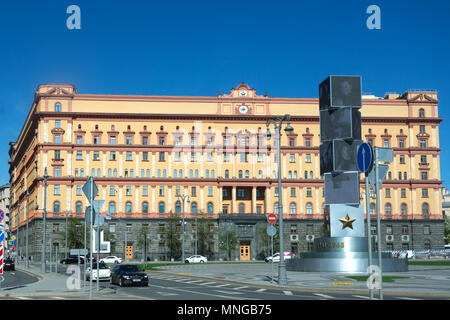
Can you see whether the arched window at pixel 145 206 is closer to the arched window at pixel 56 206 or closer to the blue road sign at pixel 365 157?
the arched window at pixel 56 206

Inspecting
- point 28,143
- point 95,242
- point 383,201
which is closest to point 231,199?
point 383,201

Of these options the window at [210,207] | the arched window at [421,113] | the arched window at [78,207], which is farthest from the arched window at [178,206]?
the arched window at [421,113]

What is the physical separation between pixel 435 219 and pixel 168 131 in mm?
54246

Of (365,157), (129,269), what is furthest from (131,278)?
(365,157)

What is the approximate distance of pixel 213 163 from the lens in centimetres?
10975

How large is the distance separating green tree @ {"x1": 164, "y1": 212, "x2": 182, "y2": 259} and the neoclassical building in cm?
205

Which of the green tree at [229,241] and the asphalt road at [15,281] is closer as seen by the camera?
the asphalt road at [15,281]

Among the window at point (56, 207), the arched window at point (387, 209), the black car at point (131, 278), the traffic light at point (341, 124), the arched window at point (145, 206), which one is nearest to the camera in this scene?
the black car at point (131, 278)

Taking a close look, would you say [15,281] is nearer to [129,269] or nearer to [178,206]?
[129,269]

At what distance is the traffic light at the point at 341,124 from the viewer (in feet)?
161

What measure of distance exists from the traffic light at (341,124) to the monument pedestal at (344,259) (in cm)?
859

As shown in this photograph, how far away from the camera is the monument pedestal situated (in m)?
45.8

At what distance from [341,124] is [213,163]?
61.6 meters

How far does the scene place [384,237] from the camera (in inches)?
4429
